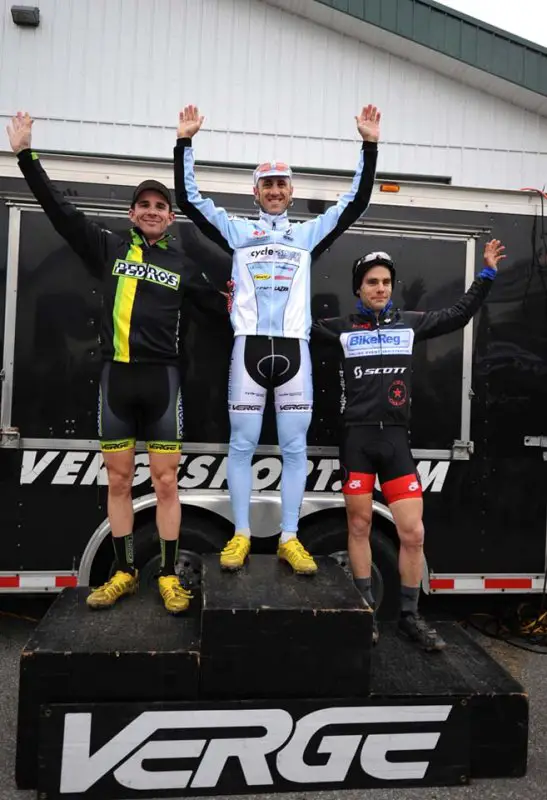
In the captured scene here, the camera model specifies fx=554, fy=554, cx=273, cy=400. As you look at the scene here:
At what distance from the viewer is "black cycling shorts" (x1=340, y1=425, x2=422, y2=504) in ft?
9.55

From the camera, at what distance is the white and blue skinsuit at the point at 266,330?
9.42ft

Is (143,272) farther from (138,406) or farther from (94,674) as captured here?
(94,674)

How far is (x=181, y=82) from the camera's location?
605cm

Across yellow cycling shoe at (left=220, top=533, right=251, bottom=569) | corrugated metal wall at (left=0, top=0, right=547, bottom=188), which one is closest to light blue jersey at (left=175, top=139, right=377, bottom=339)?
yellow cycling shoe at (left=220, top=533, right=251, bottom=569)

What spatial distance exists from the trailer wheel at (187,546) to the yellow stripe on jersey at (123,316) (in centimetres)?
108

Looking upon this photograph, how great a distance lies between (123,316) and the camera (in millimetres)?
2783

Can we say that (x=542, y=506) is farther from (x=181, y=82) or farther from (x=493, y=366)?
(x=181, y=82)

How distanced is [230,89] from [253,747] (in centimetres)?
617

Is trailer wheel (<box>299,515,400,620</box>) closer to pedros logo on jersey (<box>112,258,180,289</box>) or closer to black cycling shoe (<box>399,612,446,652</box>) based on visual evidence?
black cycling shoe (<box>399,612,446,652</box>)

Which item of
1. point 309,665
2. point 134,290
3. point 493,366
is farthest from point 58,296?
point 493,366

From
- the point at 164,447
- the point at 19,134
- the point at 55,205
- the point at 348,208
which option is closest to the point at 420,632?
the point at 164,447

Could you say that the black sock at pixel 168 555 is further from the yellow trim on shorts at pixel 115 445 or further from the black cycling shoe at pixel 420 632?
the black cycling shoe at pixel 420 632

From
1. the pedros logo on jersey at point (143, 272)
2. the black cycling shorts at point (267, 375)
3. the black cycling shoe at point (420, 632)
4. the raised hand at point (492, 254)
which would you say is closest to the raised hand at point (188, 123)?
the pedros logo on jersey at point (143, 272)

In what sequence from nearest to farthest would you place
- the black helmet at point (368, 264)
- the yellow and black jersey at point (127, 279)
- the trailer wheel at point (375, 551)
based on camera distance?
1. the yellow and black jersey at point (127, 279)
2. the black helmet at point (368, 264)
3. the trailer wheel at point (375, 551)
